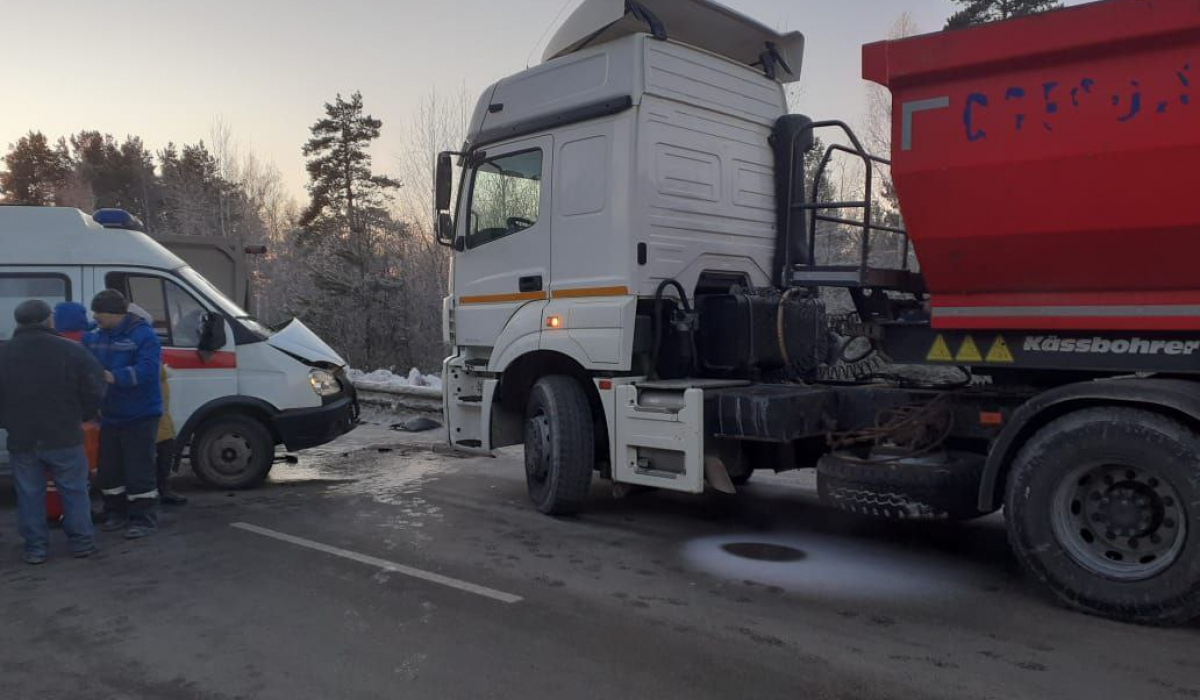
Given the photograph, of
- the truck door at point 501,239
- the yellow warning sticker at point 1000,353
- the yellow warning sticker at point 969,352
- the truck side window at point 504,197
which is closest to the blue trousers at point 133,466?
the truck door at point 501,239

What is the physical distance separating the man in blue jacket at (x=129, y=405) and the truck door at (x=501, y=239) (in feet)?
7.92

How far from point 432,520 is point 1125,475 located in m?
4.51

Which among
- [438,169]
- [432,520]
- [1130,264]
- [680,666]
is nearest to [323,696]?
[680,666]

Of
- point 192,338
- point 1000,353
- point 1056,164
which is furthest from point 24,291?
point 1056,164

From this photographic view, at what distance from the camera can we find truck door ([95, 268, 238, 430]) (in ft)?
24.1

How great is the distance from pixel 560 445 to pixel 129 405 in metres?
3.08

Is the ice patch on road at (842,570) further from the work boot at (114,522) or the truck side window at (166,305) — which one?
the truck side window at (166,305)

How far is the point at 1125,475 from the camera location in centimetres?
414

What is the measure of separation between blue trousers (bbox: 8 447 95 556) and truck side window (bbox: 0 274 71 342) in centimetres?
222

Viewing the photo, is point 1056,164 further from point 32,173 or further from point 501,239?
point 32,173

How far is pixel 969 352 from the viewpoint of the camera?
4723 mm

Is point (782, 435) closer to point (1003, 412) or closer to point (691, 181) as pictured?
point (1003, 412)

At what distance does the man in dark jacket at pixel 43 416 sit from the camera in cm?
542

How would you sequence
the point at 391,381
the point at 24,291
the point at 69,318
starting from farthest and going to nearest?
the point at 391,381 → the point at 24,291 → the point at 69,318
